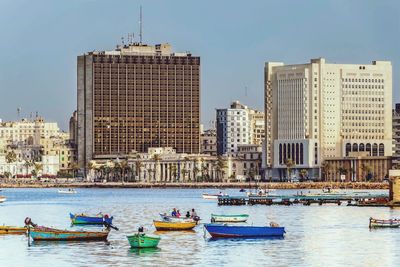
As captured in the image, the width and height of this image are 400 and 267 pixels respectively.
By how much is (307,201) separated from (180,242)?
3064 inches

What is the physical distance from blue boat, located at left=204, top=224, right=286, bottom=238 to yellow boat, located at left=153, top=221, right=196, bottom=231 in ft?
35.5

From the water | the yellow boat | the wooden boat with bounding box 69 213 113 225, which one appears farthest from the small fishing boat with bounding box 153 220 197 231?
the wooden boat with bounding box 69 213 113 225

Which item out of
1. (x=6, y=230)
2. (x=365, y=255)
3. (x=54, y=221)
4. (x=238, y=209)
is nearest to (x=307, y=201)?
(x=238, y=209)

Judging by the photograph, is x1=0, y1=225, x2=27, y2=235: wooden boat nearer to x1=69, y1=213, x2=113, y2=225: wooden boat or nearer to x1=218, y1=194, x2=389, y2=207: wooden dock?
x1=69, y1=213, x2=113, y2=225: wooden boat

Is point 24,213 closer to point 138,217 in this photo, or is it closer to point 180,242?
point 138,217

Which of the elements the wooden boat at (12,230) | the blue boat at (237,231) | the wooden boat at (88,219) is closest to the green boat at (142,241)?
the blue boat at (237,231)

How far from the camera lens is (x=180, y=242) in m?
109

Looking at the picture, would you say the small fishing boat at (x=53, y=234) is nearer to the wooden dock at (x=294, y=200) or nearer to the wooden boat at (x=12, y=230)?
the wooden boat at (x=12, y=230)

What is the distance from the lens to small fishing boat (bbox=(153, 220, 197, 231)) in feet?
402

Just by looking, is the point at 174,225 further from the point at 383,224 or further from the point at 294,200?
the point at 294,200

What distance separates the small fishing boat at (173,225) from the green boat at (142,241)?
20.5m

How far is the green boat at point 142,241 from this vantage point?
101062 millimetres

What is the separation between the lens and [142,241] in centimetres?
10112

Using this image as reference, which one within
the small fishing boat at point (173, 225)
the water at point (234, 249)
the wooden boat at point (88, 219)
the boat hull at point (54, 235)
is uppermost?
the wooden boat at point (88, 219)
